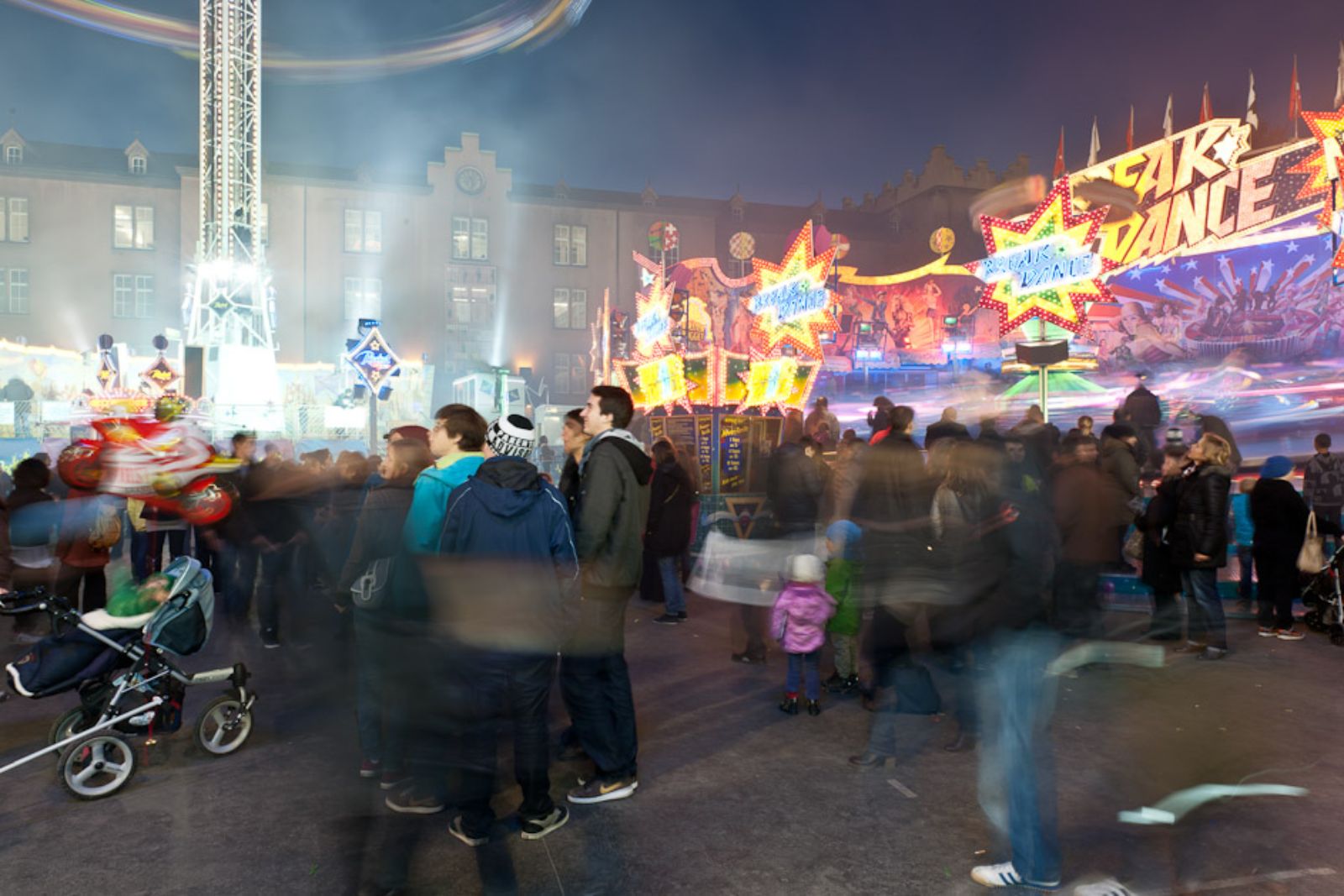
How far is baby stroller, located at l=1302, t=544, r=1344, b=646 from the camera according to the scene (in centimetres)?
771

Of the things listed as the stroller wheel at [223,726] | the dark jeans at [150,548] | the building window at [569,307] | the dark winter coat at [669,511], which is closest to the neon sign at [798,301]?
the dark winter coat at [669,511]

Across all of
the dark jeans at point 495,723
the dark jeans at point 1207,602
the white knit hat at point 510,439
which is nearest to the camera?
the dark jeans at point 495,723

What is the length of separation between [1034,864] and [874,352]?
30.4 meters

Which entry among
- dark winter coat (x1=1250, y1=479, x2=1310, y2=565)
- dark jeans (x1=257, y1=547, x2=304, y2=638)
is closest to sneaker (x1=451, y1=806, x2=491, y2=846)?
dark jeans (x1=257, y1=547, x2=304, y2=638)

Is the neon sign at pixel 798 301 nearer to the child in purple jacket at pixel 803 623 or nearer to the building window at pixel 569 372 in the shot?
the child in purple jacket at pixel 803 623

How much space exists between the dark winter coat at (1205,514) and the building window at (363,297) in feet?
118

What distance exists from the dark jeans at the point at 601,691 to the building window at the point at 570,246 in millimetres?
37506

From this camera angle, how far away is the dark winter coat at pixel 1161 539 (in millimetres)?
7352

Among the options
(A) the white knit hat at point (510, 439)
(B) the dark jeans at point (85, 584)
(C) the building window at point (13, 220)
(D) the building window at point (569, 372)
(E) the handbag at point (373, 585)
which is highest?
(C) the building window at point (13, 220)

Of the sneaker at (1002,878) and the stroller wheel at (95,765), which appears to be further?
the stroller wheel at (95,765)

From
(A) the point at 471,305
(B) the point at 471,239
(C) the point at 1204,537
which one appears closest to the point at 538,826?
(C) the point at 1204,537

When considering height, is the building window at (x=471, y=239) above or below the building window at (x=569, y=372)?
above

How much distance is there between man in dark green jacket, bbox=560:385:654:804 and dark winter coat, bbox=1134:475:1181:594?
5469 millimetres

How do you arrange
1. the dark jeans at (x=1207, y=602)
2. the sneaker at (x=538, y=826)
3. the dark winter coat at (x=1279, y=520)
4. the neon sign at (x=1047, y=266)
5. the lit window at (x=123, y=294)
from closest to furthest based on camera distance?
the sneaker at (x=538, y=826) < the dark jeans at (x=1207, y=602) < the dark winter coat at (x=1279, y=520) < the neon sign at (x=1047, y=266) < the lit window at (x=123, y=294)
